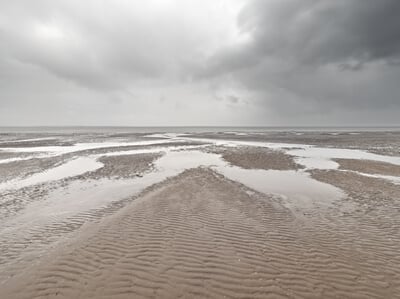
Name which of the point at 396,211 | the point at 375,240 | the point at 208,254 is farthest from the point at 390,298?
the point at 396,211

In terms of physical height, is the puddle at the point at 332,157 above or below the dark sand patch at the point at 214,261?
below

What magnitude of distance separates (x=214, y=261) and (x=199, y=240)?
1.44 metres

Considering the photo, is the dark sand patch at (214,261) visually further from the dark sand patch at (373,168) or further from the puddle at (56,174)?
the dark sand patch at (373,168)

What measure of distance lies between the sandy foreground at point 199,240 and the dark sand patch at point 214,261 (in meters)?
0.03

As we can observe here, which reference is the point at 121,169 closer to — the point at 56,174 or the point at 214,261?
the point at 56,174

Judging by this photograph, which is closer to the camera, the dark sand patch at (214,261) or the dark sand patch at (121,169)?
the dark sand patch at (214,261)

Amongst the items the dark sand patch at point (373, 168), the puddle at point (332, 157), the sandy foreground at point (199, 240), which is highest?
the sandy foreground at point (199, 240)

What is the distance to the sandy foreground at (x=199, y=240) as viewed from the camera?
5.83m

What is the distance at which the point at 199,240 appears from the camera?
8.27m

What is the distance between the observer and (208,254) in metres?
7.27

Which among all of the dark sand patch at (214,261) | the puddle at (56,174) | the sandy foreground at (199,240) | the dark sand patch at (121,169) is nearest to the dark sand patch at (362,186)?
the sandy foreground at (199,240)

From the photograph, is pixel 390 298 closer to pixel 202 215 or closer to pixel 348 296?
pixel 348 296

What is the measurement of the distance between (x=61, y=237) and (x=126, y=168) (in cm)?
1462

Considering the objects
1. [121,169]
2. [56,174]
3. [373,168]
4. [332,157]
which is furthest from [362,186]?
[56,174]
